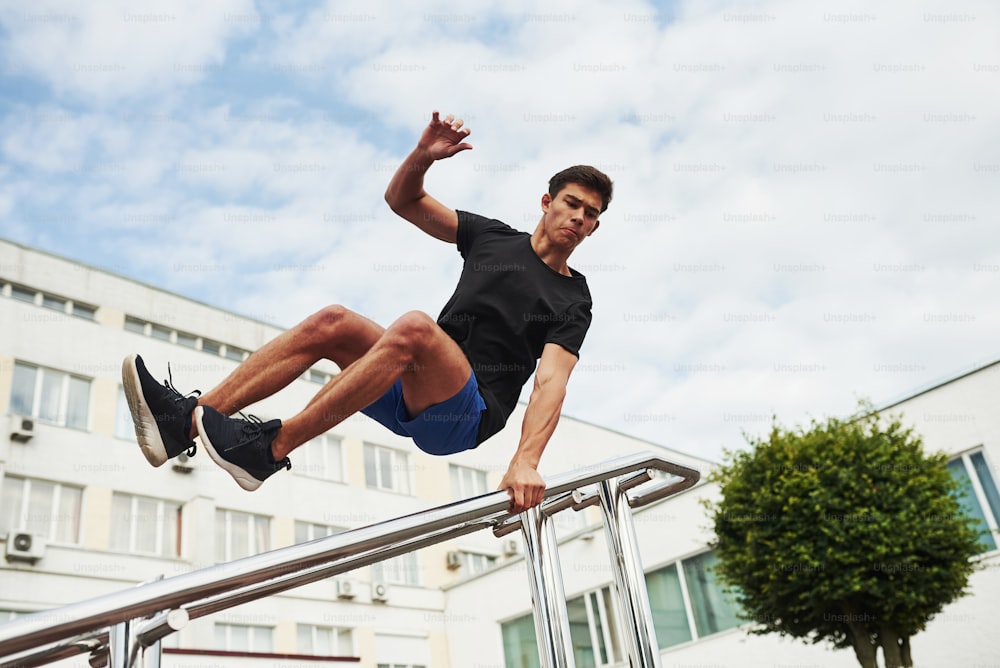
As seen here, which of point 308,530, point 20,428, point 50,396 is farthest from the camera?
point 308,530

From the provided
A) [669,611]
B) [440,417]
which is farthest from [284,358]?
[669,611]

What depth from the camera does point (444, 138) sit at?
2.91 m

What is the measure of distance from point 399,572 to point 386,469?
253 cm

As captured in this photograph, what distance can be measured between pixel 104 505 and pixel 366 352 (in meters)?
14.3

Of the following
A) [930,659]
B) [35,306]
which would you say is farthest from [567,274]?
[35,306]

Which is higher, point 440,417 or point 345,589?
point 345,589

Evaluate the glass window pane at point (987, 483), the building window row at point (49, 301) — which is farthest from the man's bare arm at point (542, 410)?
the building window row at point (49, 301)

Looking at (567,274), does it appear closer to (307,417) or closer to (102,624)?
(307,417)

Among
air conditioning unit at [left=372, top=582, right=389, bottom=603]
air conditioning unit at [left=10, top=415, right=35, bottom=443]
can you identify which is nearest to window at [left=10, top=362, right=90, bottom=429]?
air conditioning unit at [left=10, top=415, right=35, bottom=443]

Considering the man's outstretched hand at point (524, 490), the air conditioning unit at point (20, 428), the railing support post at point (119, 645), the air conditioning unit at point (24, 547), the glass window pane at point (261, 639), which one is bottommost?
the railing support post at point (119, 645)

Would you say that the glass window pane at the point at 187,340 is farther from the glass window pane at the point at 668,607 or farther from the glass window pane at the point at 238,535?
the glass window pane at the point at 668,607

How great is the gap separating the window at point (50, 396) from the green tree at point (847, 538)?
1165 centimetres

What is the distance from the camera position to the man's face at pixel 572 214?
3123 millimetres

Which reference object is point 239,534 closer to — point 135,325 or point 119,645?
point 135,325
